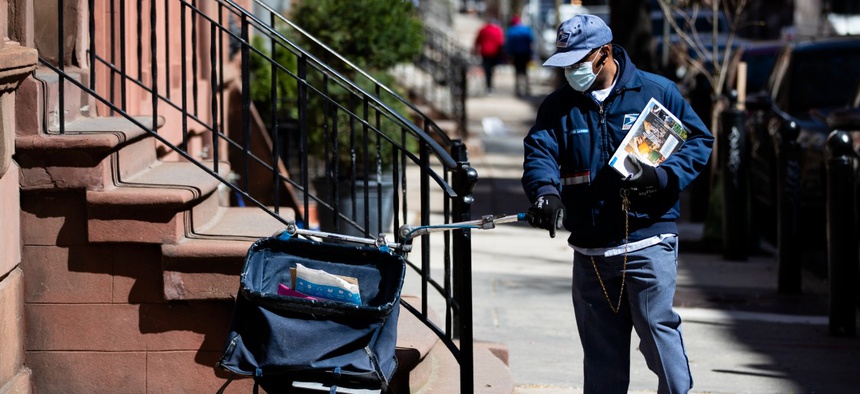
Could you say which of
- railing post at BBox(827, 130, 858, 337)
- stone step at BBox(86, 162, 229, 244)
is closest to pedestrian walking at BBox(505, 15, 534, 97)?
railing post at BBox(827, 130, 858, 337)

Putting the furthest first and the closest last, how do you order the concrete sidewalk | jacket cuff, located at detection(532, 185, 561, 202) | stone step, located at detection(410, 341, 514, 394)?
the concrete sidewalk, stone step, located at detection(410, 341, 514, 394), jacket cuff, located at detection(532, 185, 561, 202)

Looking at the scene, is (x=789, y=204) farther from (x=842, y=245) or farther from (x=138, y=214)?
(x=138, y=214)

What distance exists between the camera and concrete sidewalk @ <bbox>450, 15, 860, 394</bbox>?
6320 millimetres

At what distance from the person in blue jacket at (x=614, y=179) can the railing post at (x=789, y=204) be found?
384 cm

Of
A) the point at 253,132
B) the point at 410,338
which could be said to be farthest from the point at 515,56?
the point at 410,338

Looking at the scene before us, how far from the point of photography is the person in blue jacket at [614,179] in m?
4.48

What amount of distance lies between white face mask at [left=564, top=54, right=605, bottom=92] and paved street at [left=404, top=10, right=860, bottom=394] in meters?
2.01

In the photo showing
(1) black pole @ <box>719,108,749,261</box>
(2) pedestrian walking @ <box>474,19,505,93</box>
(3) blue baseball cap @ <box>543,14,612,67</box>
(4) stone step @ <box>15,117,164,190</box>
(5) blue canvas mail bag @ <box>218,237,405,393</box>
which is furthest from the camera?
(2) pedestrian walking @ <box>474,19,505,93</box>

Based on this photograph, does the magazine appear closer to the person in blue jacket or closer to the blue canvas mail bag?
the person in blue jacket

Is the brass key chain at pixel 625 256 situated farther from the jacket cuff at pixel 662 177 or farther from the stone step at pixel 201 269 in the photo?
the stone step at pixel 201 269

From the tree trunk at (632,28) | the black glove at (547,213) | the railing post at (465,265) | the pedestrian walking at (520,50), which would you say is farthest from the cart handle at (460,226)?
the pedestrian walking at (520,50)

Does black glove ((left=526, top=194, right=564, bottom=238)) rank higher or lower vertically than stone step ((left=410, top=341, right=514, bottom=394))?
higher

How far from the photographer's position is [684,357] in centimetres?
462

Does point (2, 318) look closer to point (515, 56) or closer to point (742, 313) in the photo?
point (742, 313)
